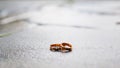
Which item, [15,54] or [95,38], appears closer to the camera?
[15,54]

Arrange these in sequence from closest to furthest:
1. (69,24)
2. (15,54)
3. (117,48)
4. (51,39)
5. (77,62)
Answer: (77,62)
(15,54)
(117,48)
(51,39)
(69,24)

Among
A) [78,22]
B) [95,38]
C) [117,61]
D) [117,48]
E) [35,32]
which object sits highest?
[78,22]

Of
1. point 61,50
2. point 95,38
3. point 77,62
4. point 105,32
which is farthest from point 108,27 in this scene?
point 77,62

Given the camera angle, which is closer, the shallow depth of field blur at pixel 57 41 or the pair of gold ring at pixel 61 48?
the shallow depth of field blur at pixel 57 41

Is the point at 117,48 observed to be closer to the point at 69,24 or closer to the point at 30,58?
the point at 30,58

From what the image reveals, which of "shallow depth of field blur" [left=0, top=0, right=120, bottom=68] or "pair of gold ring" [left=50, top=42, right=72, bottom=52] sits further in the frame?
"pair of gold ring" [left=50, top=42, right=72, bottom=52]

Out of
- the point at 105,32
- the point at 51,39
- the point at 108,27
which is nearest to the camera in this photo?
the point at 51,39

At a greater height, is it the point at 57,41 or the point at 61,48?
the point at 57,41

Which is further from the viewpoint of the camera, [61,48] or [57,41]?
[57,41]

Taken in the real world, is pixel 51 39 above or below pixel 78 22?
below

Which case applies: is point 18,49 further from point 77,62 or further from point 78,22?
point 78,22
